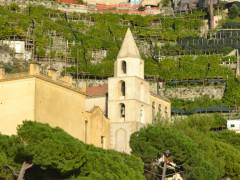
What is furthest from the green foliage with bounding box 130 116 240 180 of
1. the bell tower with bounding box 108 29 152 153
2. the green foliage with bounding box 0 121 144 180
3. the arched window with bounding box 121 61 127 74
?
the green foliage with bounding box 0 121 144 180

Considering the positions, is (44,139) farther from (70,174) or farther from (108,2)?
(108,2)

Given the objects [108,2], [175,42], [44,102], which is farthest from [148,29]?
[44,102]

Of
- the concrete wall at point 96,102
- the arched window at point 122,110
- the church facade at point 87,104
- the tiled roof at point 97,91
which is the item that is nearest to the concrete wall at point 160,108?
the church facade at point 87,104

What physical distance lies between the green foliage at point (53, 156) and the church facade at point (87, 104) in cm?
619

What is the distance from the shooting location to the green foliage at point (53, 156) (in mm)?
48031

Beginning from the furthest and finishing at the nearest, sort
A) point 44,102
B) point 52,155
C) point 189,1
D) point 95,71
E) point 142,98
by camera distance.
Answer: point 189,1 → point 95,71 → point 142,98 → point 44,102 → point 52,155

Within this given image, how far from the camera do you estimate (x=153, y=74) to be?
86.4 meters

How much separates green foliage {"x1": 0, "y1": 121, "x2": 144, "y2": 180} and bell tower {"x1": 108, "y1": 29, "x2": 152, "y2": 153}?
1076 cm

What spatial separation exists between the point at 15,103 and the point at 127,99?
30.7 feet

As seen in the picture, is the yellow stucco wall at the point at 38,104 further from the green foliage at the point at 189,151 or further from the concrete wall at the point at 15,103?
the green foliage at the point at 189,151

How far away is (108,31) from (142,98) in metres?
31.6

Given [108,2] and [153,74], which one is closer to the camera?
[153,74]

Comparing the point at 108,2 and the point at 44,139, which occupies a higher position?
the point at 108,2

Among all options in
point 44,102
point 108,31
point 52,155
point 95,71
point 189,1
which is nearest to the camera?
point 52,155
